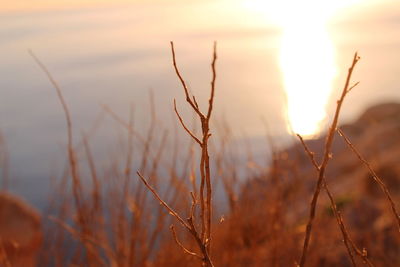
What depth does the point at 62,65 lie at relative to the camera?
24.7m

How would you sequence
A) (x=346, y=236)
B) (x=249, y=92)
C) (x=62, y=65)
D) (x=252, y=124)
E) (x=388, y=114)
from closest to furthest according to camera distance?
(x=346, y=236) → (x=252, y=124) → (x=388, y=114) → (x=249, y=92) → (x=62, y=65)

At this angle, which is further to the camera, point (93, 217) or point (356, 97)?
point (356, 97)

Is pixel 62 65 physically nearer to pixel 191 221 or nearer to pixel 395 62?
pixel 395 62

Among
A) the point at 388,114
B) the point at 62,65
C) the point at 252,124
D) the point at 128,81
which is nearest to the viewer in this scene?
the point at 252,124

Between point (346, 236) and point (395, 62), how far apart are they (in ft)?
54.8

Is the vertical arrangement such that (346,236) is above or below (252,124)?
below

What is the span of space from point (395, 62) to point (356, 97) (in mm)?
2355

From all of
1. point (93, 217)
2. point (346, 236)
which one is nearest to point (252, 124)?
point (93, 217)

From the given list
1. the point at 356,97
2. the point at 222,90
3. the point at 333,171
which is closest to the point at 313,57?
the point at 333,171

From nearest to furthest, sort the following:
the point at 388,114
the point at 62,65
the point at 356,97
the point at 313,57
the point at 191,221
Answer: the point at 191,221
the point at 313,57
the point at 388,114
the point at 356,97
the point at 62,65

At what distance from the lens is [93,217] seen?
2.08 m

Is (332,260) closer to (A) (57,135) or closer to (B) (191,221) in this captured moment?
(B) (191,221)

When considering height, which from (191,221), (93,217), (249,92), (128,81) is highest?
(128,81)

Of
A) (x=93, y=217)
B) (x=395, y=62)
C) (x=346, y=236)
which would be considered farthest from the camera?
(x=395, y=62)
